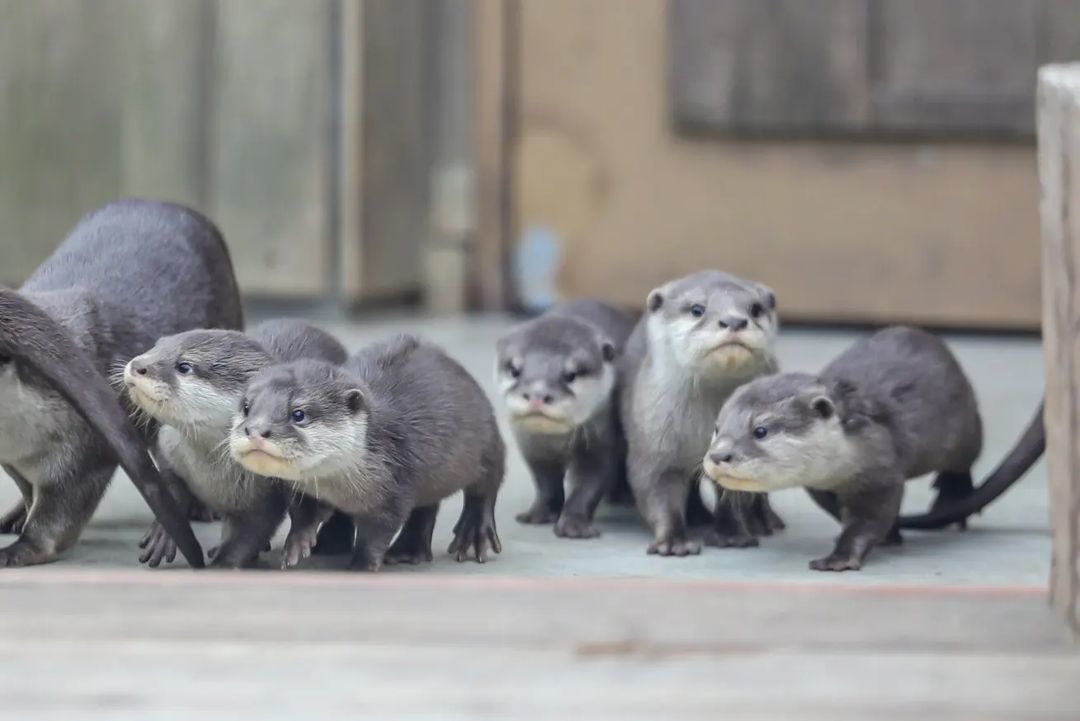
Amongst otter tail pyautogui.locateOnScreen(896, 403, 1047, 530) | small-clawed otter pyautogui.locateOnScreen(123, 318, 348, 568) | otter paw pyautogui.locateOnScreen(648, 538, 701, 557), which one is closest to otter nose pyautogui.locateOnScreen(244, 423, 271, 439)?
small-clawed otter pyautogui.locateOnScreen(123, 318, 348, 568)

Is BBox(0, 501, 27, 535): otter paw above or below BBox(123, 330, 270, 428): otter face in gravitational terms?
below

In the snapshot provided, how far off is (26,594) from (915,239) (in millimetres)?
3388

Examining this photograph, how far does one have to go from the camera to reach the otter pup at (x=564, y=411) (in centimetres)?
311

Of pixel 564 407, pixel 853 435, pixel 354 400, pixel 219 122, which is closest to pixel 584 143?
pixel 219 122

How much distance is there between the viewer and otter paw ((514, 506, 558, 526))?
130 inches

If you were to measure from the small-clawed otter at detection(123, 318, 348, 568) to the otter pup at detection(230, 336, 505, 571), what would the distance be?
0.07 meters

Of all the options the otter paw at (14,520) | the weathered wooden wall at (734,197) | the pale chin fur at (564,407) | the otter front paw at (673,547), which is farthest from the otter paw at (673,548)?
the weathered wooden wall at (734,197)

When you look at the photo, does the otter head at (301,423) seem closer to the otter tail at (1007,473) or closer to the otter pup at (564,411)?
the otter pup at (564,411)

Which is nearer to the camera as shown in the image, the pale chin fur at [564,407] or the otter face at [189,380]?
the otter face at [189,380]

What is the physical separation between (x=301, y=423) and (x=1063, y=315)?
3.53 feet

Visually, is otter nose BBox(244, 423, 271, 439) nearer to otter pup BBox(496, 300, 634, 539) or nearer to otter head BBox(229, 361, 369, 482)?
otter head BBox(229, 361, 369, 482)

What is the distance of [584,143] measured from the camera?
A: 520 cm

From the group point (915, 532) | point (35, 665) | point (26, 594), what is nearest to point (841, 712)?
point (35, 665)

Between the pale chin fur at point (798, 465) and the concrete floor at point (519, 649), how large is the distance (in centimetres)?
66
